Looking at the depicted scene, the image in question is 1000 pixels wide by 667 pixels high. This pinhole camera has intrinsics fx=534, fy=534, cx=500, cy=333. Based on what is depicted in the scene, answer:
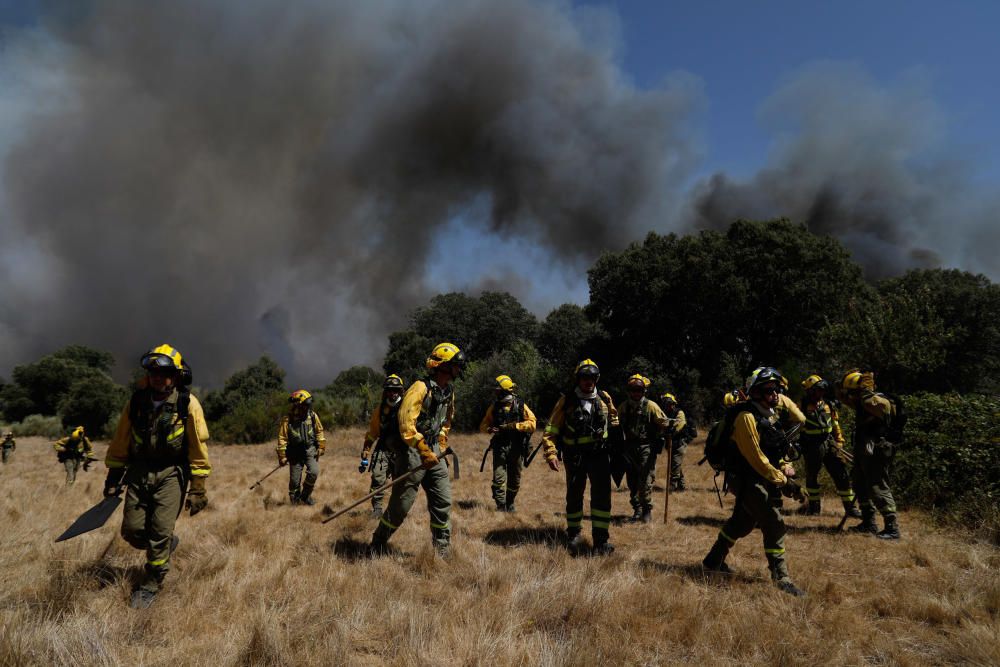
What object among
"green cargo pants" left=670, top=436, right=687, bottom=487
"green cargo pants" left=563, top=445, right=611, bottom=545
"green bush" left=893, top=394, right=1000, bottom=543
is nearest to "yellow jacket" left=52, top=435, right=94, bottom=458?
"green cargo pants" left=563, top=445, right=611, bottom=545

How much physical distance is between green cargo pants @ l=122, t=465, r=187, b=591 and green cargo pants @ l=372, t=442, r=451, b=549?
2108 mm

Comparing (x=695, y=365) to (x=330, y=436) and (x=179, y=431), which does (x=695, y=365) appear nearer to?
(x=330, y=436)

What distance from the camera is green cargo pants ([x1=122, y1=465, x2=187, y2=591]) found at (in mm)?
4570

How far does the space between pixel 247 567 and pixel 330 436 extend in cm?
2274

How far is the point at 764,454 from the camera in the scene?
17.4 feet

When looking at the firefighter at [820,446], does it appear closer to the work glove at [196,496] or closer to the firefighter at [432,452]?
the firefighter at [432,452]

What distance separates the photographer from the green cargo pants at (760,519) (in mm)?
5223

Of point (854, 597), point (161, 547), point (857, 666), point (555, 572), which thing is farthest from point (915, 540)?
point (161, 547)

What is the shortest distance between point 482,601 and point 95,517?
11.7 feet

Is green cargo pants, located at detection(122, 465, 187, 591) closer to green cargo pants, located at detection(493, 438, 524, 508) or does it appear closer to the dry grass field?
the dry grass field

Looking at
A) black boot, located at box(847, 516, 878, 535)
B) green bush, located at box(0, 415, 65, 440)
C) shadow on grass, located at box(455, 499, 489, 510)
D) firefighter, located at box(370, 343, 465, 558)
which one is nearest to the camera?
firefighter, located at box(370, 343, 465, 558)

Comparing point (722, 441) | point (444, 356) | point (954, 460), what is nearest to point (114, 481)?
point (444, 356)

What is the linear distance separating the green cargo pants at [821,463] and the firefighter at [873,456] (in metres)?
0.92

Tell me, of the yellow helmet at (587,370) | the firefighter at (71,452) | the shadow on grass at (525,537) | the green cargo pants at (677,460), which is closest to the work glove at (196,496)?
the shadow on grass at (525,537)
